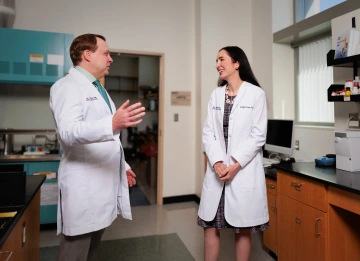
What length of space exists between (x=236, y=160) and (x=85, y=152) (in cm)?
80

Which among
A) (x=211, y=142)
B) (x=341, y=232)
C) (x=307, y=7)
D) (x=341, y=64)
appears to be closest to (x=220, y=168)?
(x=211, y=142)

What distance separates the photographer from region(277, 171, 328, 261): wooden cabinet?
1.66m

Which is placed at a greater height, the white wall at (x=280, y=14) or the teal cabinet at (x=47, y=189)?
the white wall at (x=280, y=14)

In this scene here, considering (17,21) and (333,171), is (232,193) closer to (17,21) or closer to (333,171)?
(333,171)

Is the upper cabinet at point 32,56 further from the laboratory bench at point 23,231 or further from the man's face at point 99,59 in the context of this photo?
the man's face at point 99,59

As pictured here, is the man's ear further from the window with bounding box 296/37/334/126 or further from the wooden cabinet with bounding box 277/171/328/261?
the window with bounding box 296/37/334/126

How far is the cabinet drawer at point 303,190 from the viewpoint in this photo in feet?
5.42

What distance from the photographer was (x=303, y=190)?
179 centimetres

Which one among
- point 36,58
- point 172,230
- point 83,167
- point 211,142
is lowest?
point 172,230

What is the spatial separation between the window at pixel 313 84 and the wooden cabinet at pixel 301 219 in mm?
1121

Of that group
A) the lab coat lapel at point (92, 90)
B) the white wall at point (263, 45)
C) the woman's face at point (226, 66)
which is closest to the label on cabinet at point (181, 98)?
the white wall at point (263, 45)

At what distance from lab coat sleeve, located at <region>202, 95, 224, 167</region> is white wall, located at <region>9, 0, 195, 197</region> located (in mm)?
2079

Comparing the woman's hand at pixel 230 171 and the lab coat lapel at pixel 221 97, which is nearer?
the woman's hand at pixel 230 171

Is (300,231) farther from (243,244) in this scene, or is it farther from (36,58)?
(36,58)
